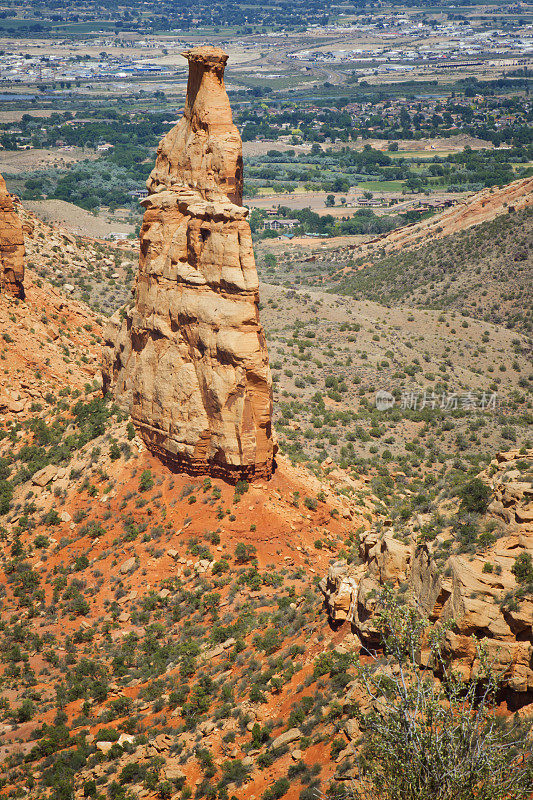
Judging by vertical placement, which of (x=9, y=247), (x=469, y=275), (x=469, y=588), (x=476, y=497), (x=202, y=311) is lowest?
(x=469, y=275)

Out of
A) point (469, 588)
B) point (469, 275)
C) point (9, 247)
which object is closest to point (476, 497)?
point (469, 588)

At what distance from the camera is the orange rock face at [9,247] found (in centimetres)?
5372

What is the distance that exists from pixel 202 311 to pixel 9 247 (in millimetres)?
23459

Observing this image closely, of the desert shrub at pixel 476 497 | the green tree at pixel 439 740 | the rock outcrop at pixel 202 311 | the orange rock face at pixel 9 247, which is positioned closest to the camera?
the green tree at pixel 439 740

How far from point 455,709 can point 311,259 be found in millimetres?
107883

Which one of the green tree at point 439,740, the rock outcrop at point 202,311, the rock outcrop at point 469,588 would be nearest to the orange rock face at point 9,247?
the rock outcrop at point 202,311

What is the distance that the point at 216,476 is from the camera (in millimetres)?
38406

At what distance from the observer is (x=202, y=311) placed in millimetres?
36750

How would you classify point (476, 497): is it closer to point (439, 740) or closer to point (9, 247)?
point (439, 740)

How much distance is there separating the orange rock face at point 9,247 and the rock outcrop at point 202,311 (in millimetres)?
17403

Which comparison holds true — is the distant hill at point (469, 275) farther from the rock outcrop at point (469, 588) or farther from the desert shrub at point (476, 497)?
the rock outcrop at point (469, 588)

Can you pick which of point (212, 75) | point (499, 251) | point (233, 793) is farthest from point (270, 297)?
point (233, 793)

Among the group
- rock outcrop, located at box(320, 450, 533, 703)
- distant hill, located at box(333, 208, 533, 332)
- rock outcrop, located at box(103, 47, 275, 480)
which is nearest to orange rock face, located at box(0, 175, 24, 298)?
rock outcrop, located at box(103, 47, 275, 480)

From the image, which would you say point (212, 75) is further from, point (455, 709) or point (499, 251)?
point (499, 251)
